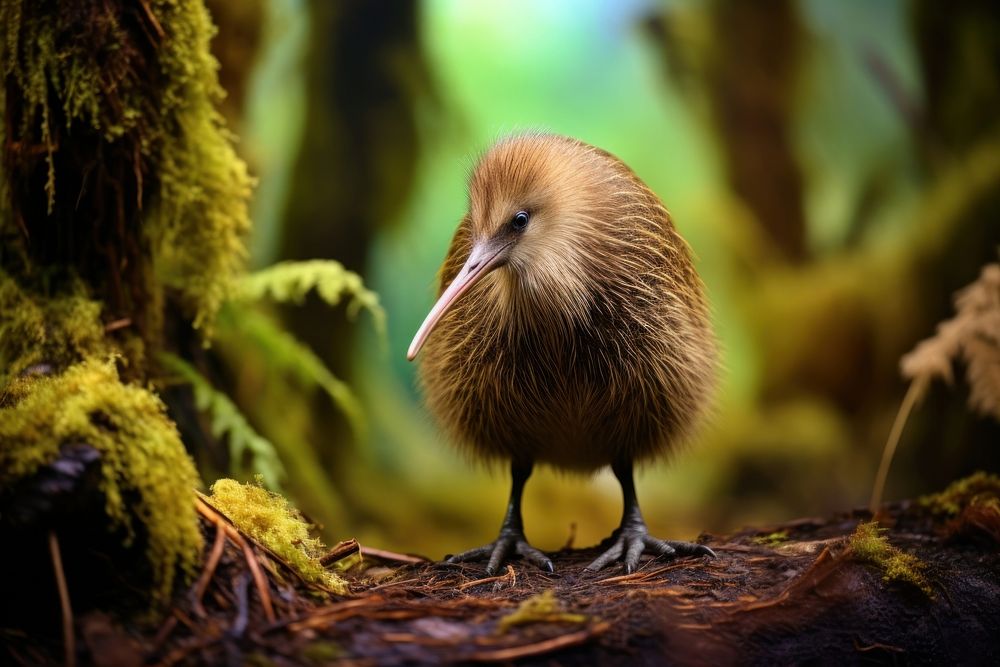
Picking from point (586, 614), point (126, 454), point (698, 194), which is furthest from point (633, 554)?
point (698, 194)

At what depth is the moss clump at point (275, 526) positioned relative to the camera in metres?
1.75

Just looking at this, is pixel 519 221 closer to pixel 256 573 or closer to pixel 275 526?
pixel 275 526

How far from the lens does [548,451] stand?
A: 98.2 inches

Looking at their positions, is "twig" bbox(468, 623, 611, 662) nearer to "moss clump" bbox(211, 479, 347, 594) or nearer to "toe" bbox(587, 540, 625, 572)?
"moss clump" bbox(211, 479, 347, 594)

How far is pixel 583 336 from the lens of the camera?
7.29 feet

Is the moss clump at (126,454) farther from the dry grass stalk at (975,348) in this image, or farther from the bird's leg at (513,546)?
the dry grass stalk at (975,348)

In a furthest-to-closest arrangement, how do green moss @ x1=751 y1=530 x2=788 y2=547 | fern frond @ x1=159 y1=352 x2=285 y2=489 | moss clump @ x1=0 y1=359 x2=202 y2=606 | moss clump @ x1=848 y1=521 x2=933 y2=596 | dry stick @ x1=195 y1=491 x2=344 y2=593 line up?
1. fern frond @ x1=159 y1=352 x2=285 y2=489
2. green moss @ x1=751 y1=530 x2=788 y2=547
3. moss clump @ x1=848 y1=521 x2=933 y2=596
4. dry stick @ x1=195 y1=491 x2=344 y2=593
5. moss clump @ x1=0 y1=359 x2=202 y2=606

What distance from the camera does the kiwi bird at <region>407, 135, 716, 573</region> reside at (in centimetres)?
217

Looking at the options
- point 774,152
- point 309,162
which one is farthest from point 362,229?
point 774,152

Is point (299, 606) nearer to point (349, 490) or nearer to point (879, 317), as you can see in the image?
point (349, 490)

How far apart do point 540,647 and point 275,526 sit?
2.25 ft

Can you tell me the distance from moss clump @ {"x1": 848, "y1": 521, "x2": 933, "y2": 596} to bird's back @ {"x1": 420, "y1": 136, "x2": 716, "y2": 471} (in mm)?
600

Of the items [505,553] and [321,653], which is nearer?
[321,653]

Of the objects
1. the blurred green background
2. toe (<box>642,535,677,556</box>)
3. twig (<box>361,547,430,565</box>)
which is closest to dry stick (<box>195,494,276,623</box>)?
twig (<box>361,547,430,565</box>)
